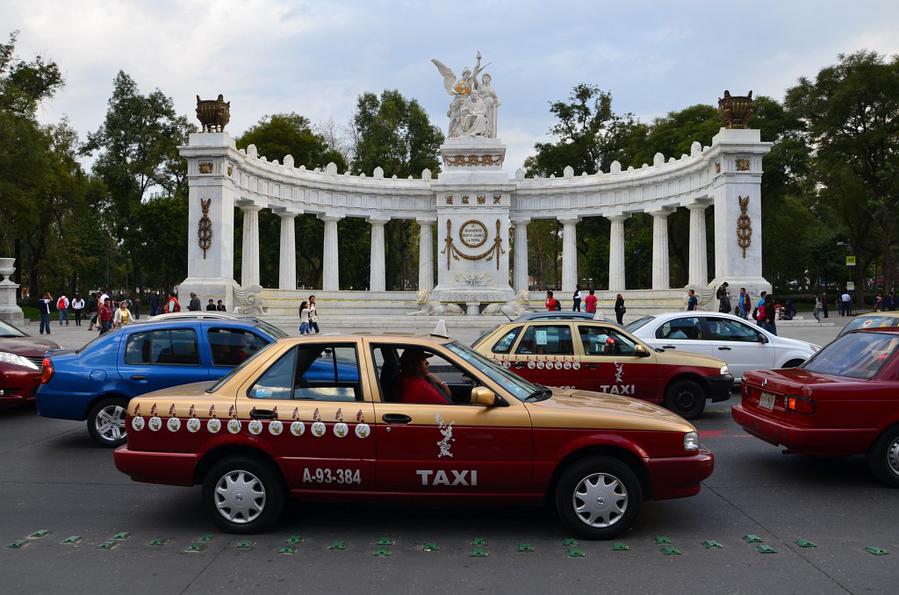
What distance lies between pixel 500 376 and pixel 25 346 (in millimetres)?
10215

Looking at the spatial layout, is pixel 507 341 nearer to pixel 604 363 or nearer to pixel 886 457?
pixel 604 363

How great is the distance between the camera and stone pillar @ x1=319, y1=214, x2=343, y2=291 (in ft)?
135

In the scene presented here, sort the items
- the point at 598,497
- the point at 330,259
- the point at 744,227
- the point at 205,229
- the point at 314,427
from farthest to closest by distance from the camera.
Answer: the point at 330,259 < the point at 205,229 < the point at 744,227 < the point at 314,427 < the point at 598,497

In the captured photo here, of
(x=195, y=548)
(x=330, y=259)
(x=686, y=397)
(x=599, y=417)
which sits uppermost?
(x=330, y=259)

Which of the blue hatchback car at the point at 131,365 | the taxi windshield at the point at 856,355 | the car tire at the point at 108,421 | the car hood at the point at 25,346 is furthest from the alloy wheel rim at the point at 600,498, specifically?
the car hood at the point at 25,346

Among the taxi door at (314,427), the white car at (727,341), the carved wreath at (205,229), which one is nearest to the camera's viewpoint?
the taxi door at (314,427)

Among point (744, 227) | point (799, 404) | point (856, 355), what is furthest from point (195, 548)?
point (744, 227)

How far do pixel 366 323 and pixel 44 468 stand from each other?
2247 cm

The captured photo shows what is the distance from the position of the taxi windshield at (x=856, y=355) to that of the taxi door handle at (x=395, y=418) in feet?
17.0

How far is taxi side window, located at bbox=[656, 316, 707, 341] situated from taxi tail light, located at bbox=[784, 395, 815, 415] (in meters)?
5.80

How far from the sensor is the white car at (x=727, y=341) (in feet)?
43.7

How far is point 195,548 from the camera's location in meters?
5.79

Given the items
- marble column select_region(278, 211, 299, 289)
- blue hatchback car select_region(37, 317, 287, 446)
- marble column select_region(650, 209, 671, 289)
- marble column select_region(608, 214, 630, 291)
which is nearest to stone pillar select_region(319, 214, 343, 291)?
marble column select_region(278, 211, 299, 289)

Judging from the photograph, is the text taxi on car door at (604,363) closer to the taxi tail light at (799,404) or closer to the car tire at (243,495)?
the taxi tail light at (799,404)
